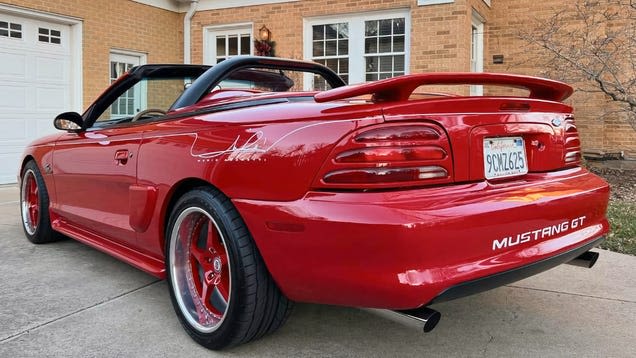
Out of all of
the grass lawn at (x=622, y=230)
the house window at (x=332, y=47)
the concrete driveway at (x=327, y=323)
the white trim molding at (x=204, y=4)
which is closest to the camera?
the concrete driveway at (x=327, y=323)

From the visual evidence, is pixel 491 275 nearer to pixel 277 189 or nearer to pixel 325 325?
pixel 277 189

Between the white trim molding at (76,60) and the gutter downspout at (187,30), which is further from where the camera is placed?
the gutter downspout at (187,30)

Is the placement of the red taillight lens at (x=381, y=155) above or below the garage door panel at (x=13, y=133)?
below

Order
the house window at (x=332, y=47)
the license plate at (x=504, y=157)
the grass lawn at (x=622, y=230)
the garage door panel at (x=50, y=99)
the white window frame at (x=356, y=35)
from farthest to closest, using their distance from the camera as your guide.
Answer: the house window at (x=332, y=47) < the white window frame at (x=356, y=35) < the garage door panel at (x=50, y=99) < the grass lawn at (x=622, y=230) < the license plate at (x=504, y=157)

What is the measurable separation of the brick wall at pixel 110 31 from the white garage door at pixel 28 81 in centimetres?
31

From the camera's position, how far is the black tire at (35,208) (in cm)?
440

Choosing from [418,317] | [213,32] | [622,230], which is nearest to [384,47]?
[213,32]

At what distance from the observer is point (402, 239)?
1.90m

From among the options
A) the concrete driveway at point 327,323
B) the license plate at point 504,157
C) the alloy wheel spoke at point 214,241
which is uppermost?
the license plate at point 504,157

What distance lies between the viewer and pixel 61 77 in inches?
378

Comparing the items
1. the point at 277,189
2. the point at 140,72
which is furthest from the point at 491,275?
the point at 140,72

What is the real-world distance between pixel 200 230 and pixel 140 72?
4.29 ft

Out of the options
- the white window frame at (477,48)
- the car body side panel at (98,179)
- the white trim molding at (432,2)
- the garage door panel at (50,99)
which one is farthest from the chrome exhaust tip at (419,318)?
the garage door panel at (50,99)
